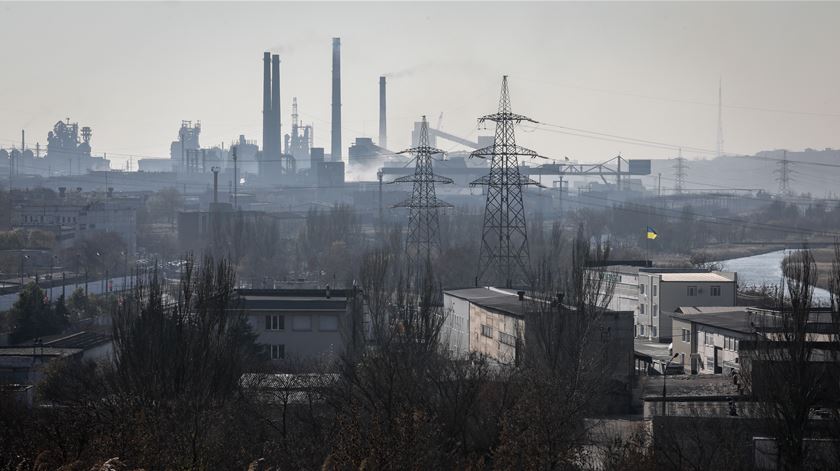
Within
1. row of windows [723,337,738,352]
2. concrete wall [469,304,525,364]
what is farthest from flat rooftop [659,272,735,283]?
row of windows [723,337,738,352]

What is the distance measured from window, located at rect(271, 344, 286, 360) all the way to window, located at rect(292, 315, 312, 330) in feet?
0.54

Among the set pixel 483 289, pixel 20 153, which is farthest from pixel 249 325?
pixel 20 153

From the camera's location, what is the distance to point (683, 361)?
824 centimetres

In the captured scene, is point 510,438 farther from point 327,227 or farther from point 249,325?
point 327,227

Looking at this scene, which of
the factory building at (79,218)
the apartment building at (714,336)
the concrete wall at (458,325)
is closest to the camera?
the apartment building at (714,336)

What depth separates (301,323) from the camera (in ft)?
27.5

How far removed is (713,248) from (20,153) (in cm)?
3768

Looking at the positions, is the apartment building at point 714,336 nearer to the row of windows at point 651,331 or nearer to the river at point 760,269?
the row of windows at point 651,331

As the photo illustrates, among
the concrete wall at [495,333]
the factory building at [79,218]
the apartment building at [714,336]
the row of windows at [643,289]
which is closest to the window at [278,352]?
the concrete wall at [495,333]

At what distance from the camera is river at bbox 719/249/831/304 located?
51.9ft

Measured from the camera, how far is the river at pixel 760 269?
51.9ft

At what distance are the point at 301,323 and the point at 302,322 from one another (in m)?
0.01

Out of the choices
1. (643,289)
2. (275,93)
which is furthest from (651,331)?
(275,93)

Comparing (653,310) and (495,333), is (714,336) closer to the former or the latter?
(495,333)
